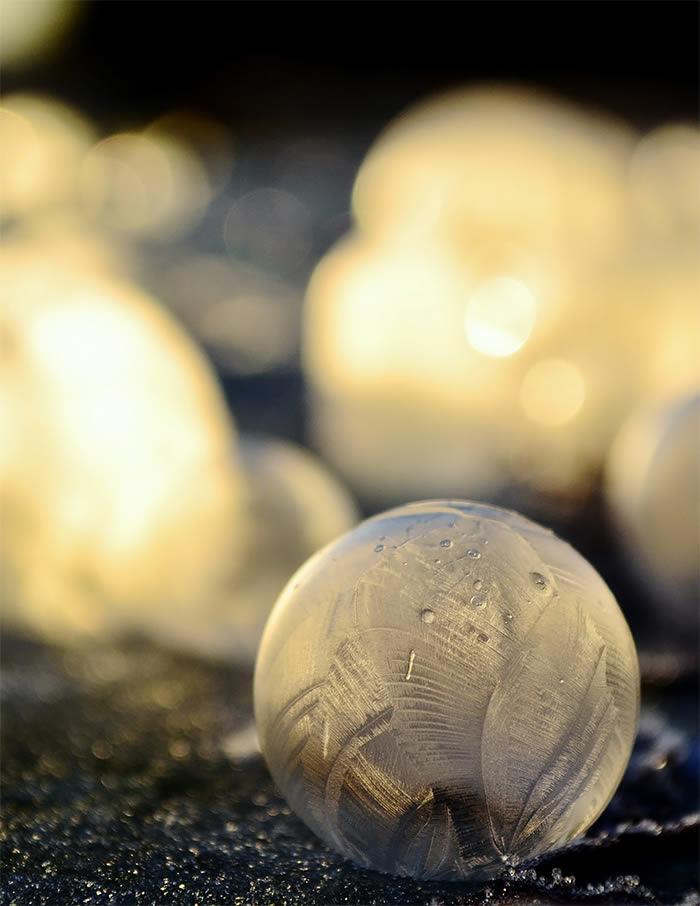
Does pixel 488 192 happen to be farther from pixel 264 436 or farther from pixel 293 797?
pixel 293 797

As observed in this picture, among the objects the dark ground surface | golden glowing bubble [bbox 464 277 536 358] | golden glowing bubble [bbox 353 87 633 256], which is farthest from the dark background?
golden glowing bubble [bbox 353 87 633 256]

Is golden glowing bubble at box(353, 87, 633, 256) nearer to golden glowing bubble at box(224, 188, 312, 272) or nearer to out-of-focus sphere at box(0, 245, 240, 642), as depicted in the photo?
out-of-focus sphere at box(0, 245, 240, 642)

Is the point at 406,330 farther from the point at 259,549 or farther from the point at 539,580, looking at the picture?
the point at 539,580

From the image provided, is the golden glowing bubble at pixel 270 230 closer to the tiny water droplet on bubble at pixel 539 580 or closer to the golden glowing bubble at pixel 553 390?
the golden glowing bubble at pixel 553 390

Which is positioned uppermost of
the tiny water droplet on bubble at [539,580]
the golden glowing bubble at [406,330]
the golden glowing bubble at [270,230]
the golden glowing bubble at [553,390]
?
the tiny water droplet on bubble at [539,580]

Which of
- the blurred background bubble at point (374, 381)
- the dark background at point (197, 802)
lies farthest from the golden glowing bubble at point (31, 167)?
the dark background at point (197, 802)

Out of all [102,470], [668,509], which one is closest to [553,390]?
[668,509]
